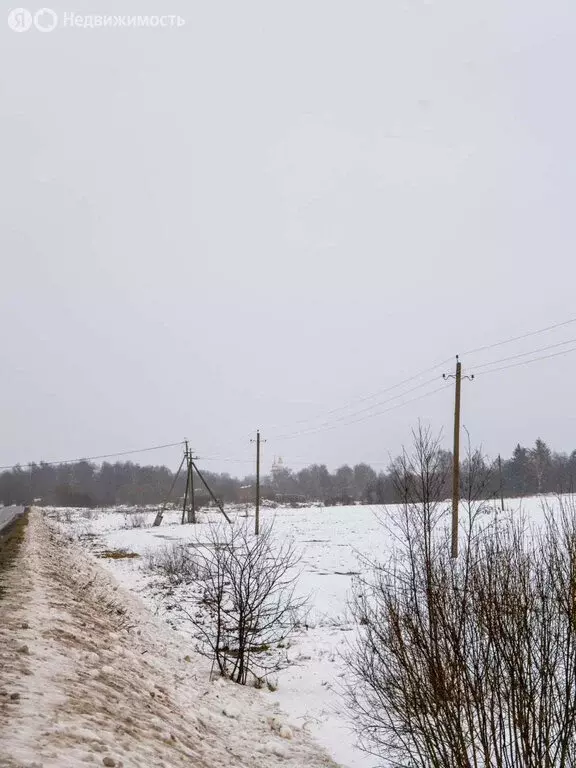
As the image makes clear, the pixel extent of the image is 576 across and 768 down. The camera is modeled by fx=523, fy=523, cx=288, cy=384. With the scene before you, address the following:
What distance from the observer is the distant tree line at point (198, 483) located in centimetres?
7231

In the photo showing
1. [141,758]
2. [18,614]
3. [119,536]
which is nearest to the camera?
[141,758]

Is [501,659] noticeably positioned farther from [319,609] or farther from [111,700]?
[319,609]

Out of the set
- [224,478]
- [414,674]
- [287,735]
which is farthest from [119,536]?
[224,478]

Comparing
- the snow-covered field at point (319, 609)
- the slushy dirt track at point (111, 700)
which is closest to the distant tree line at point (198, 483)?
the snow-covered field at point (319, 609)

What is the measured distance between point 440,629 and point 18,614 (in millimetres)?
5737

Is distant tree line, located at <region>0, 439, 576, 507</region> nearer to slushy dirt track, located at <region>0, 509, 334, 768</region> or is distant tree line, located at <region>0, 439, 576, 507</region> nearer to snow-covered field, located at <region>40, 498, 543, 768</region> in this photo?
snow-covered field, located at <region>40, 498, 543, 768</region>

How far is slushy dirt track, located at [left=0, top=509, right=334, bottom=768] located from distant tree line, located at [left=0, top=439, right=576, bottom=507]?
60.9m

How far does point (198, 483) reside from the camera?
97.6m

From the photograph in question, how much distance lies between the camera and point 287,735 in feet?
21.2

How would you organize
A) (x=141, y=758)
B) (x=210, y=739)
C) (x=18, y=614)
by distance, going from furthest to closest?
1. (x=18, y=614)
2. (x=210, y=739)
3. (x=141, y=758)

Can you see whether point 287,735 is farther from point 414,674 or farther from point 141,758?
point 141,758

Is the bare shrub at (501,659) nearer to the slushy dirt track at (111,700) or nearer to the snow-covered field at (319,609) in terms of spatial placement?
the snow-covered field at (319,609)

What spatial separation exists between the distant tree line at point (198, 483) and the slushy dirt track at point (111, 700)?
60.9 meters

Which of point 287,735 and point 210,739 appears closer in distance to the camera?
point 210,739
